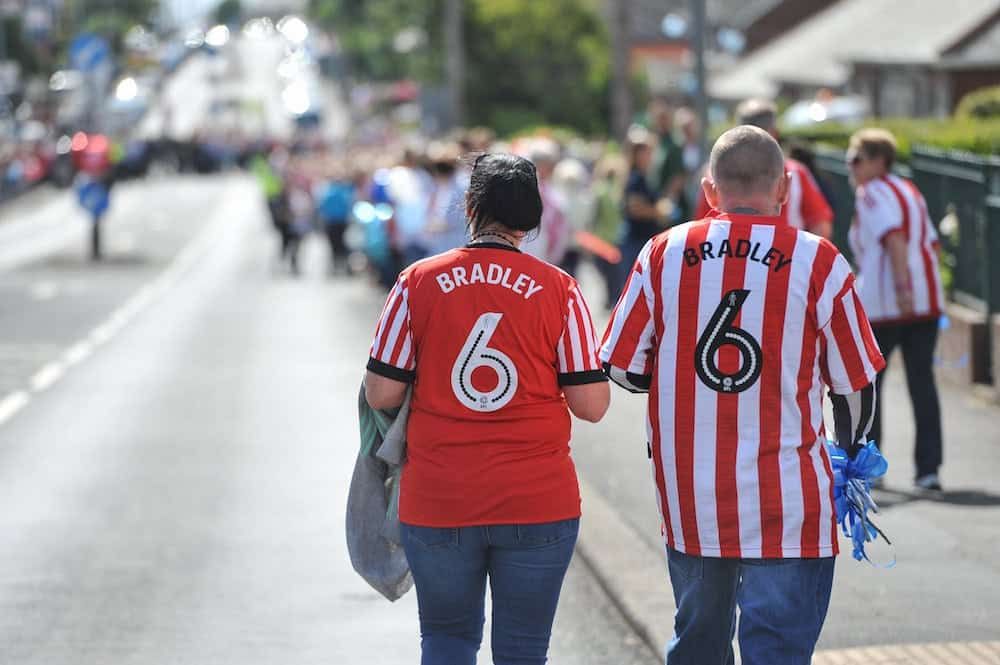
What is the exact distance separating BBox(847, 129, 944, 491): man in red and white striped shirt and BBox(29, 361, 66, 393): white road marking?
874cm

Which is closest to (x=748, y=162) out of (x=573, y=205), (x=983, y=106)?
(x=573, y=205)

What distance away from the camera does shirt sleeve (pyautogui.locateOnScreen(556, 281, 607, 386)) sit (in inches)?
199

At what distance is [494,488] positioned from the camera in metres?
4.95

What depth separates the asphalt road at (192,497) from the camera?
752 centimetres

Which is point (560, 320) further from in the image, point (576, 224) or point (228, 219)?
point (228, 219)

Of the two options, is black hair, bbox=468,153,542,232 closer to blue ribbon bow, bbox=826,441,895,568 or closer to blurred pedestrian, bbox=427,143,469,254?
blue ribbon bow, bbox=826,441,895,568

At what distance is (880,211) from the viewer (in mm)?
9680

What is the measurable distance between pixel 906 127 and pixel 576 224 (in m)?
3.51

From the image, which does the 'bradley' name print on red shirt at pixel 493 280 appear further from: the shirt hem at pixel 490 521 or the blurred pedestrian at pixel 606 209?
the blurred pedestrian at pixel 606 209

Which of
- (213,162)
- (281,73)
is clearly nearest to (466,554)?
(213,162)

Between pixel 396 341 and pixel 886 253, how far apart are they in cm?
519

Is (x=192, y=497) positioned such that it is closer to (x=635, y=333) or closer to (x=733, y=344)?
(x=635, y=333)

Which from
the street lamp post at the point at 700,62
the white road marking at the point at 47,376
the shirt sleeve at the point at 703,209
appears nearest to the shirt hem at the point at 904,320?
the shirt sleeve at the point at 703,209

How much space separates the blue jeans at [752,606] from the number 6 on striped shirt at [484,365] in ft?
2.07
